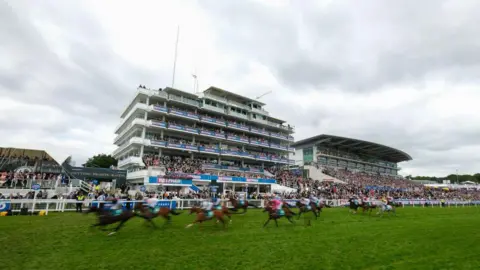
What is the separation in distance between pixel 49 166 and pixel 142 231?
94.8 ft

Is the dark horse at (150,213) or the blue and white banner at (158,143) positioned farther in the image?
the blue and white banner at (158,143)

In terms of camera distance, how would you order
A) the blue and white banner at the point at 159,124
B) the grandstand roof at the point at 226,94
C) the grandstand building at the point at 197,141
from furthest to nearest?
the grandstand roof at the point at 226,94 → the blue and white banner at the point at 159,124 → the grandstand building at the point at 197,141

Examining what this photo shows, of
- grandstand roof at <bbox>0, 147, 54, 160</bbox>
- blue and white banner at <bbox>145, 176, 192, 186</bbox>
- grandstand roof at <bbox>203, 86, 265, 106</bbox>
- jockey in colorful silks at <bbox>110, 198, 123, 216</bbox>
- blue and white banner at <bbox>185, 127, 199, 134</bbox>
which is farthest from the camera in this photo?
grandstand roof at <bbox>203, 86, 265, 106</bbox>

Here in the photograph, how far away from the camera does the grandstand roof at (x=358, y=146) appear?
67.8 m

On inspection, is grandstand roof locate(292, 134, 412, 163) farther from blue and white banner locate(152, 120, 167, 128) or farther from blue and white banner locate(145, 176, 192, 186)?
blue and white banner locate(145, 176, 192, 186)

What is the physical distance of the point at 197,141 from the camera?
157 ft

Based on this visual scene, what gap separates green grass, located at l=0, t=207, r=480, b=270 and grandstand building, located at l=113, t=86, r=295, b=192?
74.0 ft

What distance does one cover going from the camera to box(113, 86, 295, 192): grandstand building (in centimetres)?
3806

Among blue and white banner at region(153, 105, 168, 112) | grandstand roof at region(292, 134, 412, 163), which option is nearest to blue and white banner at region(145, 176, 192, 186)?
blue and white banner at region(153, 105, 168, 112)

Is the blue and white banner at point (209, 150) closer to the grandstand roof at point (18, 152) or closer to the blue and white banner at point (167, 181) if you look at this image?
the blue and white banner at point (167, 181)

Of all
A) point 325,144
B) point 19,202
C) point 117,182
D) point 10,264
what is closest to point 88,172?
→ point 117,182

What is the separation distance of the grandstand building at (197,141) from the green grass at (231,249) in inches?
889

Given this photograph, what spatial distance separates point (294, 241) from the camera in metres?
9.52

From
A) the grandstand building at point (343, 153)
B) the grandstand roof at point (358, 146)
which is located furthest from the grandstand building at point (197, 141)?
the grandstand roof at point (358, 146)
